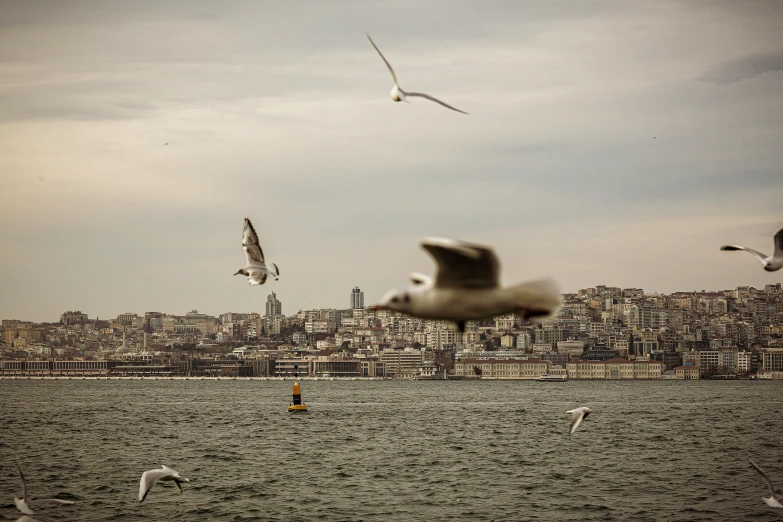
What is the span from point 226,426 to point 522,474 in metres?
23.0

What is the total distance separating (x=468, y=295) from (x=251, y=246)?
24.9 feet

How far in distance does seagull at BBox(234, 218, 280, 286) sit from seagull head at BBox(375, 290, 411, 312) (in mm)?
7154

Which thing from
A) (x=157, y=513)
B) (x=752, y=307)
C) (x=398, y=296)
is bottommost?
(x=157, y=513)

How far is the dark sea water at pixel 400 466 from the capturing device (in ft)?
76.9

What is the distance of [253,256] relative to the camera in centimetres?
1437

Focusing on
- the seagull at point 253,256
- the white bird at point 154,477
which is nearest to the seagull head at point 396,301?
the seagull at point 253,256

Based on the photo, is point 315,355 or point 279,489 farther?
point 315,355

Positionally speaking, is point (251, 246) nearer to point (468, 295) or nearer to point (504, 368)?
point (468, 295)

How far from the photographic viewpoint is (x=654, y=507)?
23.9 m

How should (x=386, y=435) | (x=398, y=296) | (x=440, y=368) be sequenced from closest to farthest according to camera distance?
(x=398, y=296) → (x=386, y=435) → (x=440, y=368)

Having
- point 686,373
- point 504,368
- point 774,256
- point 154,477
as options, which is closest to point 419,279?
point 774,256

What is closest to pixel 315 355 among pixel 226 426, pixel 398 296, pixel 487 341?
pixel 487 341

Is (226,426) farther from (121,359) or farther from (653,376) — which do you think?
(121,359)

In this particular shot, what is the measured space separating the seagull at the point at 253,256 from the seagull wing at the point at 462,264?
23.9 ft
